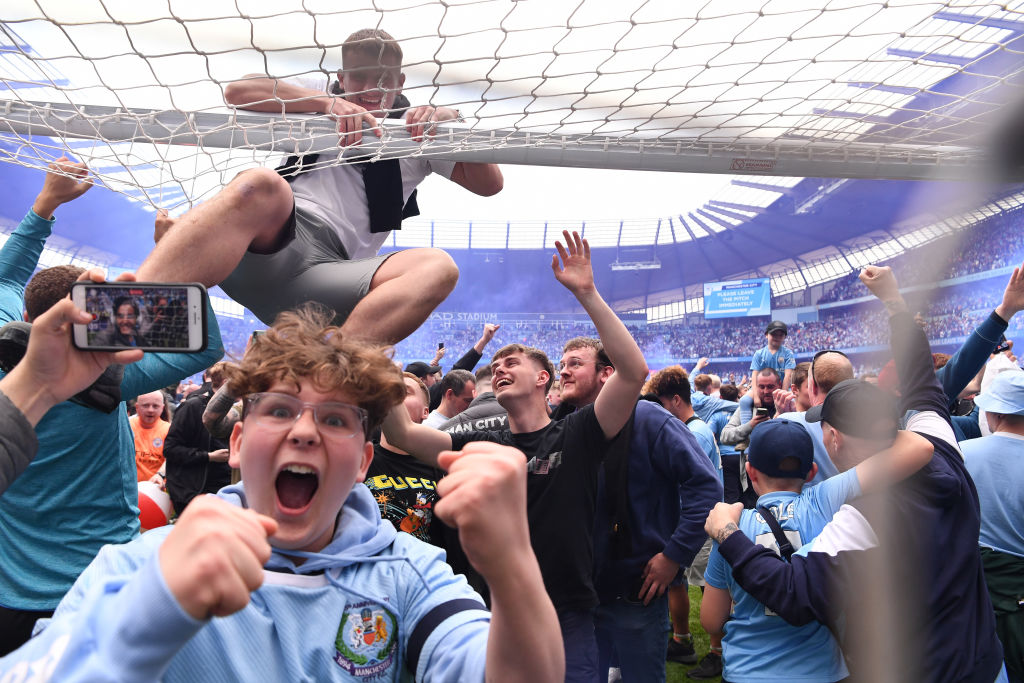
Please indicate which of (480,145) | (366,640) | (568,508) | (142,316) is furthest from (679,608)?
(142,316)

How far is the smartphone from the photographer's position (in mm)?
1112

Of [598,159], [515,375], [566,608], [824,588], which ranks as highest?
[598,159]

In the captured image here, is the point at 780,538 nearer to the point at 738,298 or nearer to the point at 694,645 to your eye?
the point at 694,645

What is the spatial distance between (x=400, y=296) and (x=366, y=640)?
87 cm

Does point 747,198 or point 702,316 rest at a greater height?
point 747,198

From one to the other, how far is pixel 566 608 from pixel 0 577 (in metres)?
1.95

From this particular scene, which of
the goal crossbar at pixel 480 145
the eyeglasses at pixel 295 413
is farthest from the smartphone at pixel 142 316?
the goal crossbar at pixel 480 145

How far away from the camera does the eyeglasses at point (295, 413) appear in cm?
Answer: 127

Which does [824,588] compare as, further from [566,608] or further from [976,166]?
[976,166]

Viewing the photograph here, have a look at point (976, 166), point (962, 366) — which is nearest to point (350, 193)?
point (976, 166)

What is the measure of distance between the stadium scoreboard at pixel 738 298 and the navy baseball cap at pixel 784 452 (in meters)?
27.5

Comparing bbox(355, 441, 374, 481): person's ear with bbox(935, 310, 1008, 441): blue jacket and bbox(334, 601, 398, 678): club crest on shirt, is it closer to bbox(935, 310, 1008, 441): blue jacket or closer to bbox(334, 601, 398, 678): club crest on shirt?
bbox(334, 601, 398, 678): club crest on shirt

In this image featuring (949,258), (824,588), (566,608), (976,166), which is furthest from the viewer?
(566,608)

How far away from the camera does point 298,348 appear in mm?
1347
